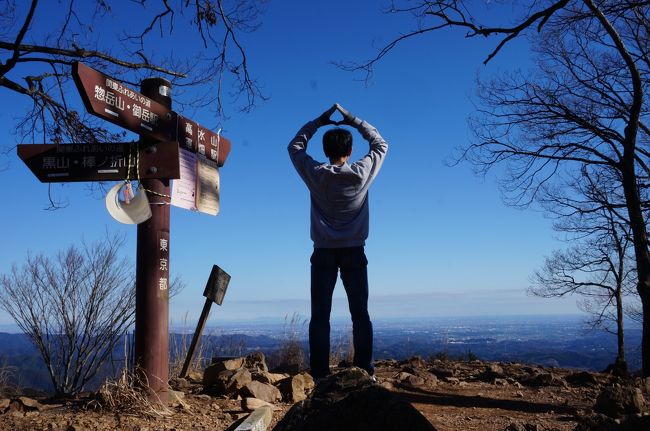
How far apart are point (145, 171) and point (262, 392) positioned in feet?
6.35

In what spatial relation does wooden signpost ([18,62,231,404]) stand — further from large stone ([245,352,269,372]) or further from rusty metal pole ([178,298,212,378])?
rusty metal pole ([178,298,212,378])

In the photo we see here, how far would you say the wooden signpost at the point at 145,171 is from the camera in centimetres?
435

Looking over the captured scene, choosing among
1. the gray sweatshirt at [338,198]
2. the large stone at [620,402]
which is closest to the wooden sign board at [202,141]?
the gray sweatshirt at [338,198]

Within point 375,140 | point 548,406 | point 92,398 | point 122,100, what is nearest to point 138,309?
point 92,398

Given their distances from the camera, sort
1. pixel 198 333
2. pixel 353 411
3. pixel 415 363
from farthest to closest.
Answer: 1. pixel 415 363
2. pixel 198 333
3. pixel 353 411

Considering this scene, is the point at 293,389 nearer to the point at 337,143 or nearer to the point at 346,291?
the point at 346,291

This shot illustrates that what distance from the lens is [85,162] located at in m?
4.39

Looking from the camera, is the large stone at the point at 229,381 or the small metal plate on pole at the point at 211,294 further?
the small metal plate on pole at the point at 211,294

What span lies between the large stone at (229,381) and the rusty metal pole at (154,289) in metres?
0.64

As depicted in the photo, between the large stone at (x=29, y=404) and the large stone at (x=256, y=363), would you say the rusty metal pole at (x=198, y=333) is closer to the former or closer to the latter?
the large stone at (x=256, y=363)

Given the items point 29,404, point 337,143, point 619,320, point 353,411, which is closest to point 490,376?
point 337,143

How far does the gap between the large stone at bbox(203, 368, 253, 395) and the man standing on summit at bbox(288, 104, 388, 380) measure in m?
1.03

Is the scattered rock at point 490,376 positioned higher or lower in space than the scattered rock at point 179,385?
lower

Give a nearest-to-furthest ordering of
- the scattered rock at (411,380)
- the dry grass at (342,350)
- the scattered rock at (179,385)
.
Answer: the scattered rock at (179,385), the scattered rock at (411,380), the dry grass at (342,350)
